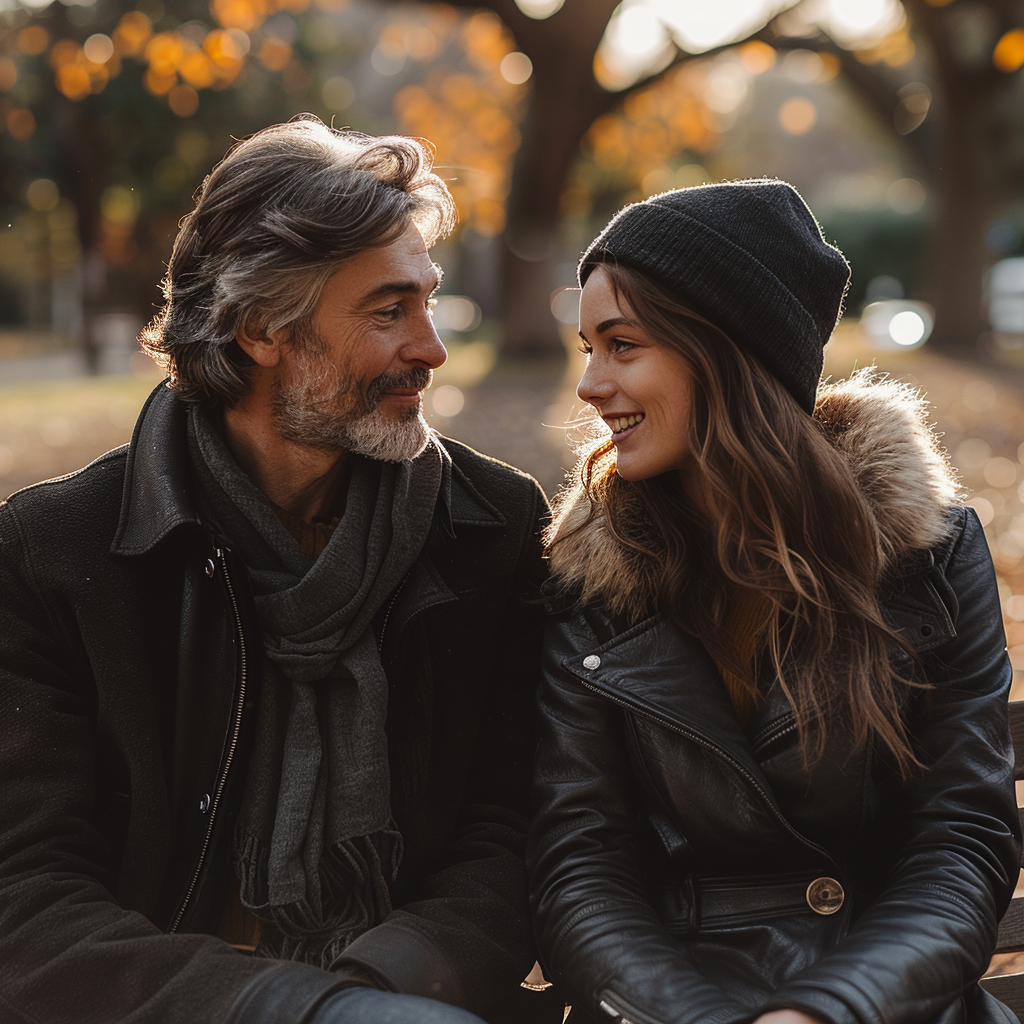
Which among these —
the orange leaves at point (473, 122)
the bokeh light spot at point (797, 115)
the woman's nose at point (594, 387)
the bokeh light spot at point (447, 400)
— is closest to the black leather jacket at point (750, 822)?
the woman's nose at point (594, 387)

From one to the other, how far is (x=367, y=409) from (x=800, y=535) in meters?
1.06

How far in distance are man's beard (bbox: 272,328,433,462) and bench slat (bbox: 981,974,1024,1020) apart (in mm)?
1849

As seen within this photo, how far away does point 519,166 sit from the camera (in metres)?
14.2

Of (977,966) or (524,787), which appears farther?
(524,787)

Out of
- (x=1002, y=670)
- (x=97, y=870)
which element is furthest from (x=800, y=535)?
(x=97, y=870)

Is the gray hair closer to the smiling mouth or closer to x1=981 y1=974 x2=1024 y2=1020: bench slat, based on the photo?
the smiling mouth

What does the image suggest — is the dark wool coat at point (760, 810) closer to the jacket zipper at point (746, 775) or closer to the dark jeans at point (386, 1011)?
the jacket zipper at point (746, 775)

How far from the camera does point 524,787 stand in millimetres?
2799

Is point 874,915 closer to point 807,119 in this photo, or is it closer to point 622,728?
point 622,728

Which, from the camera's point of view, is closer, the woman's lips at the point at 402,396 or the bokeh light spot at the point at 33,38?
the woman's lips at the point at 402,396

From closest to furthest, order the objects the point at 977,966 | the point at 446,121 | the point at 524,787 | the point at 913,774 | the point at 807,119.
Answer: the point at 977,966 < the point at 913,774 < the point at 524,787 < the point at 446,121 < the point at 807,119

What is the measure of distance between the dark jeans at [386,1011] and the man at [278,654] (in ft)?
0.09

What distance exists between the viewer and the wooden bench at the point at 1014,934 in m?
2.76

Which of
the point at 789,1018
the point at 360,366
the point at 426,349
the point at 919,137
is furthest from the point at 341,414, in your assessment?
the point at 919,137
